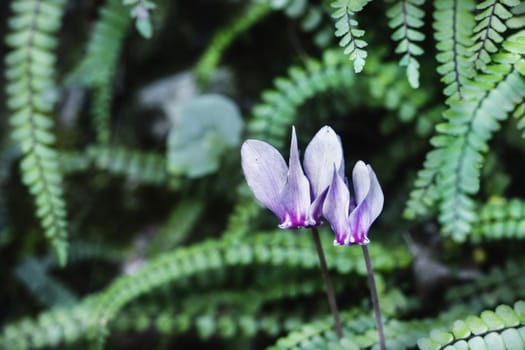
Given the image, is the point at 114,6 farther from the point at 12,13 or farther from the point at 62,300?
the point at 62,300

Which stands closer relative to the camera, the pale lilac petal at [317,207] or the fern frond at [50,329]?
the pale lilac petal at [317,207]

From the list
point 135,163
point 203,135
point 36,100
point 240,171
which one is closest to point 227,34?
point 203,135

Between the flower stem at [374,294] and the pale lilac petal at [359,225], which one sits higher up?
the pale lilac petal at [359,225]

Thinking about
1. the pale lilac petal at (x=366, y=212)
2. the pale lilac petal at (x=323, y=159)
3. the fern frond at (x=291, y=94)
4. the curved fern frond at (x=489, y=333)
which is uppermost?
the fern frond at (x=291, y=94)

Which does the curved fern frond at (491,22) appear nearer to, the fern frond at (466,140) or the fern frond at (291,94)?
the fern frond at (466,140)

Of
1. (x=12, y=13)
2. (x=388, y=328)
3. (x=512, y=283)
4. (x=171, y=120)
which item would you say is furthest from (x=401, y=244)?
(x=12, y=13)

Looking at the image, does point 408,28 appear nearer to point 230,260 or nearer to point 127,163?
point 230,260

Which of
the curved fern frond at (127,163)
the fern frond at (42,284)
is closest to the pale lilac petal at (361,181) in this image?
the curved fern frond at (127,163)

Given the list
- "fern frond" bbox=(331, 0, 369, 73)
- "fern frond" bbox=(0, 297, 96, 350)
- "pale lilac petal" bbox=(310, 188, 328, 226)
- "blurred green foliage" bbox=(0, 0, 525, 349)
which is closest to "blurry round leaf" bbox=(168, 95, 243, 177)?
"blurred green foliage" bbox=(0, 0, 525, 349)
